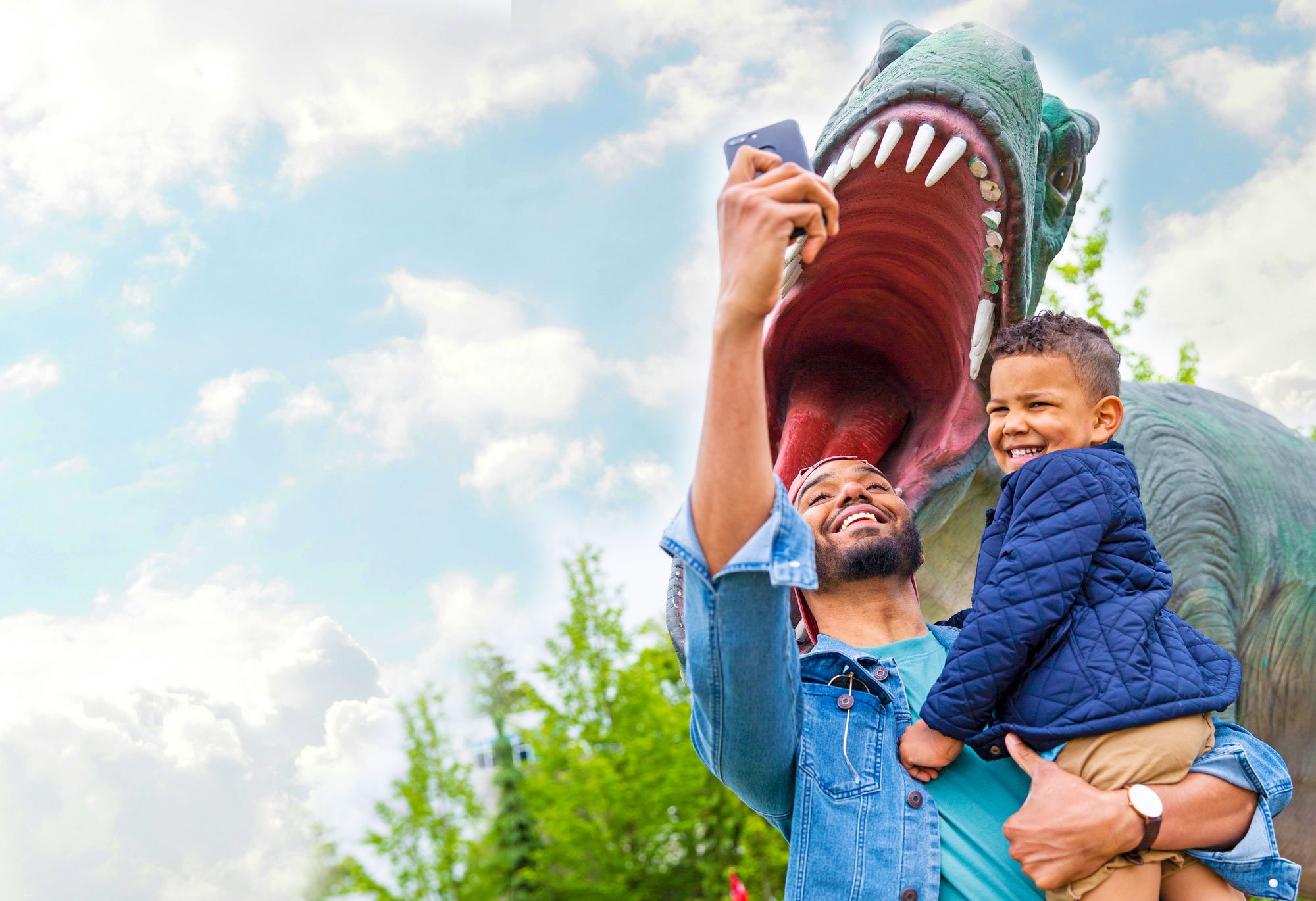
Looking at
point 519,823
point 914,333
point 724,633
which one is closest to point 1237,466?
point 914,333

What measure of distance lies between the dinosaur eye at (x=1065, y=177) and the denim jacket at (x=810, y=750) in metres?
2.00

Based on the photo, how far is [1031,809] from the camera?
69.3 inches

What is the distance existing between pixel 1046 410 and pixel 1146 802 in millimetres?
714

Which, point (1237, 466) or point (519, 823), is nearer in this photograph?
point (1237, 466)

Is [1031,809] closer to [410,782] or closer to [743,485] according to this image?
[743,485]

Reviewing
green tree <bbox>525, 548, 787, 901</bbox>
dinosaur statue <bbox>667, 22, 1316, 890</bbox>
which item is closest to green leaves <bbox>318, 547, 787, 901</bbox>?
green tree <bbox>525, 548, 787, 901</bbox>

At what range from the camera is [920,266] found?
287cm

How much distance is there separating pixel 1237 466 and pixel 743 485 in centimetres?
265

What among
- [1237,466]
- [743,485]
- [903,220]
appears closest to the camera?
[743,485]

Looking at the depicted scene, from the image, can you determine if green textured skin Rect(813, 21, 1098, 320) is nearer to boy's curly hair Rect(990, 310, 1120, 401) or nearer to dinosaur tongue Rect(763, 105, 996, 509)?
dinosaur tongue Rect(763, 105, 996, 509)

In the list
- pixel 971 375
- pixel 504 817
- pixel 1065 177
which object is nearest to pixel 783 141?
pixel 971 375

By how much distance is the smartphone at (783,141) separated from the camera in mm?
1748

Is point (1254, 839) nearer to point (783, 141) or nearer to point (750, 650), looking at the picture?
point (750, 650)

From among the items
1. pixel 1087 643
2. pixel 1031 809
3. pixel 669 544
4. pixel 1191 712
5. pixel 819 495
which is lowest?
pixel 1031 809
